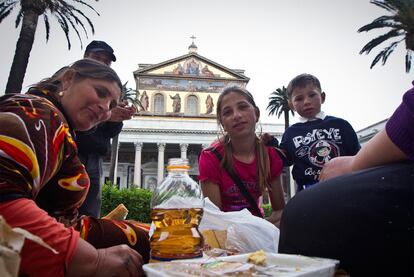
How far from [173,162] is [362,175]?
794 mm

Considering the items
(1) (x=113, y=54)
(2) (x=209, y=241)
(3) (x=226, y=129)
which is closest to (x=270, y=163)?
(3) (x=226, y=129)

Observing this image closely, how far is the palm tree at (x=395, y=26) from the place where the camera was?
14515 millimetres

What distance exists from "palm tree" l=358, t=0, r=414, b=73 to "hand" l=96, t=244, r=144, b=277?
1639 cm

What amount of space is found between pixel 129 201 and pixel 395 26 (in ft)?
52.5

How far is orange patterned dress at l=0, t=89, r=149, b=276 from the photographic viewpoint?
920mm

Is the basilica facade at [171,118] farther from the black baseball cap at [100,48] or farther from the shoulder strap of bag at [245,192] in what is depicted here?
the shoulder strap of bag at [245,192]

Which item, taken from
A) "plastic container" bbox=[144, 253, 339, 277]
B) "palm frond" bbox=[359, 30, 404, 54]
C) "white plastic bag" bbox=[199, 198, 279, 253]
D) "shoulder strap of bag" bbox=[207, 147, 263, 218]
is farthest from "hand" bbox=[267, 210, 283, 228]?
"palm frond" bbox=[359, 30, 404, 54]

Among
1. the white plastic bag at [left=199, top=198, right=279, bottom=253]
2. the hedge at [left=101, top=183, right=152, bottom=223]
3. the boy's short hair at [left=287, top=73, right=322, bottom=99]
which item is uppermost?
the boy's short hair at [left=287, top=73, right=322, bottom=99]

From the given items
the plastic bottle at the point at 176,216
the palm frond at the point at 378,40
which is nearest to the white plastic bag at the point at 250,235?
the plastic bottle at the point at 176,216

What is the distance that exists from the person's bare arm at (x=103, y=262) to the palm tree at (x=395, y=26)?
53.8 ft

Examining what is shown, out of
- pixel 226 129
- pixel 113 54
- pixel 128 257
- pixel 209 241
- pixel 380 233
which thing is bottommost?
pixel 209 241

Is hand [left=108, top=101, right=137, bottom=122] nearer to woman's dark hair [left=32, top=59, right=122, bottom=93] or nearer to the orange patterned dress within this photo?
woman's dark hair [left=32, top=59, right=122, bottom=93]

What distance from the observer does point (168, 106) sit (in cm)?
3550

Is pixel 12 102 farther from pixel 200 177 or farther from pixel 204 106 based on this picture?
pixel 204 106
